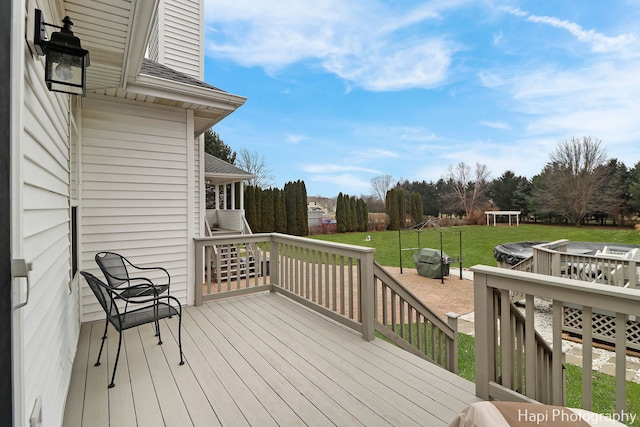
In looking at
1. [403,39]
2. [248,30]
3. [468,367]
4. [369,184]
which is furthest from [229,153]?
[468,367]

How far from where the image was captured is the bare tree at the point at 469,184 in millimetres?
31500

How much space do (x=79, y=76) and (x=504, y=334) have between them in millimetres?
3022

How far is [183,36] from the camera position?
6.97 metres

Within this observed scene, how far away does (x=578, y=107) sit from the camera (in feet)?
53.2

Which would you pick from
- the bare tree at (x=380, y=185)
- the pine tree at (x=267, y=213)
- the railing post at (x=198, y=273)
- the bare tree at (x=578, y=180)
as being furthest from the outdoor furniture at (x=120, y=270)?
the bare tree at (x=380, y=185)

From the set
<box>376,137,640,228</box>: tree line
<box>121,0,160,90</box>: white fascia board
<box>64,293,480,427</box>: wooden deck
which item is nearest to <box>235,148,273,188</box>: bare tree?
<box>376,137,640,228</box>: tree line

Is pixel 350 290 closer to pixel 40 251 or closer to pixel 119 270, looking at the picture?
pixel 40 251

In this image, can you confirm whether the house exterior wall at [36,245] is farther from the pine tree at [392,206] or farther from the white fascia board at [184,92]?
the pine tree at [392,206]

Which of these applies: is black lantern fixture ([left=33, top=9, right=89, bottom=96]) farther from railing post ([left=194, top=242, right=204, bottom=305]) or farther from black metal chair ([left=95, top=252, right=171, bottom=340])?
railing post ([left=194, top=242, right=204, bottom=305])

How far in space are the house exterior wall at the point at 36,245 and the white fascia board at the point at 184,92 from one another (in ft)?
5.07

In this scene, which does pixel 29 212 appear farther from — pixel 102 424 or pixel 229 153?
pixel 229 153

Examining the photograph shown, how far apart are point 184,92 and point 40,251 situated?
304 cm

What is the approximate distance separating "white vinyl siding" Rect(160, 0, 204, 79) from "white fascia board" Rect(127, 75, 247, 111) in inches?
142

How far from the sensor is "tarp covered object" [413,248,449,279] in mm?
9508
